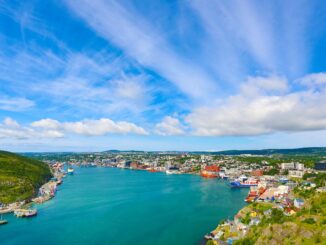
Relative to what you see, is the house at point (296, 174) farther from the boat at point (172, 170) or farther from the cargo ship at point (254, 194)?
the boat at point (172, 170)

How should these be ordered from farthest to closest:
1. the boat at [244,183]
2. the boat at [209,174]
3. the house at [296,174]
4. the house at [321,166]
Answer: the boat at [209,174] < the house at [321,166] < the house at [296,174] < the boat at [244,183]

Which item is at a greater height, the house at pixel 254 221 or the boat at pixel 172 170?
the boat at pixel 172 170

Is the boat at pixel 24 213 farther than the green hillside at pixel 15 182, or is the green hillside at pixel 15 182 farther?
the green hillside at pixel 15 182

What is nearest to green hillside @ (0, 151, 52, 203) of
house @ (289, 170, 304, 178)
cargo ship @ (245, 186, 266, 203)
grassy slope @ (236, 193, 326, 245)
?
cargo ship @ (245, 186, 266, 203)

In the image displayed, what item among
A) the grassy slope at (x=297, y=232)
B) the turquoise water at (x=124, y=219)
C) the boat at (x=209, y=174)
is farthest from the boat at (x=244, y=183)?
the grassy slope at (x=297, y=232)

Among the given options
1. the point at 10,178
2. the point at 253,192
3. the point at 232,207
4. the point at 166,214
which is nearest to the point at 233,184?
the point at 253,192

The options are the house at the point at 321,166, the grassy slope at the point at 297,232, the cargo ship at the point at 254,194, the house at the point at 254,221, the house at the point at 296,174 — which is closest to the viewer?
the grassy slope at the point at 297,232

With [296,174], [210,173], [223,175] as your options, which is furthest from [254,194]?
[210,173]

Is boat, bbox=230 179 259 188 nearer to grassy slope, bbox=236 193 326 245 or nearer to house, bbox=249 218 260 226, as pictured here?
house, bbox=249 218 260 226

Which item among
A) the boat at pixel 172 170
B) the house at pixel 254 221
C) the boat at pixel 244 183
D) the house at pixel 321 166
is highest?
the house at pixel 321 166

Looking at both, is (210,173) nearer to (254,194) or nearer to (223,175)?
(223,175)
